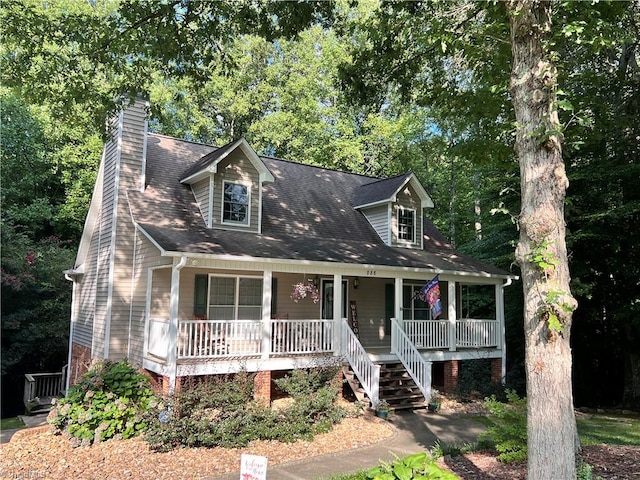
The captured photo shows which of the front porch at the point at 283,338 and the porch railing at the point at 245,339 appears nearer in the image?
the porch railing at the point at 245,339

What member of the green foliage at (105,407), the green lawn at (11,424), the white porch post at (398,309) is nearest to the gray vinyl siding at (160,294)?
the green foliage at (105,407)

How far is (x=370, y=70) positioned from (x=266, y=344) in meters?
6.76

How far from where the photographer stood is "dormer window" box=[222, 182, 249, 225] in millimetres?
13328

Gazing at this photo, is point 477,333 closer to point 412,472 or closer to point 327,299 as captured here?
point 327,299

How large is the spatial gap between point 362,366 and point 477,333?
4920 mm

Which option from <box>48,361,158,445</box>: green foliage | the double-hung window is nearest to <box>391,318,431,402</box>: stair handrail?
the double-hung window

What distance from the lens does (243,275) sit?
1329 cm

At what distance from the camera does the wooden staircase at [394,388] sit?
11672 mm

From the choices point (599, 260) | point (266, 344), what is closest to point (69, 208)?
point (266, 344)

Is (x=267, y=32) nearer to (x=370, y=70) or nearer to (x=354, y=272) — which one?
(x=370, y=70)

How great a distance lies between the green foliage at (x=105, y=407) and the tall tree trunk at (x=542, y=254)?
6855mm

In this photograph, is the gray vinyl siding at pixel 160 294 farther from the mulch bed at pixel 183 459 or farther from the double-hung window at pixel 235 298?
the mulch bed at pixel 183 459

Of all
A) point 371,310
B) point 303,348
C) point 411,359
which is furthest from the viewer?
point 371,310

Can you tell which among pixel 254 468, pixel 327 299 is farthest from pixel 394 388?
pixel 254 468
